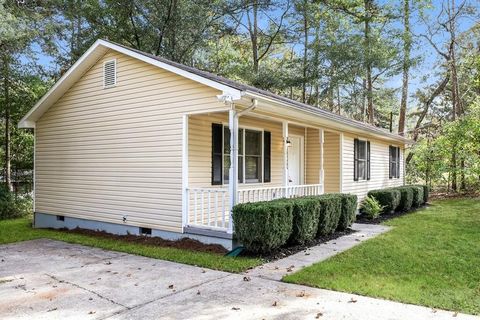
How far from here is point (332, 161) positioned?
12.1 meters

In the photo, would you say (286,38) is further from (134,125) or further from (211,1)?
(134,125)

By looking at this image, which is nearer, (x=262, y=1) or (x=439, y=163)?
(x=439, y=163)

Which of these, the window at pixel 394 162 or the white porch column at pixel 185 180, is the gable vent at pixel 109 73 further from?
the window at pixel 394 162

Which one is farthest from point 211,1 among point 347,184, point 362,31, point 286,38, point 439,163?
point 439,163

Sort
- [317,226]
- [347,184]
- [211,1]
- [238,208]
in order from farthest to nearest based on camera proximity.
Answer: [211,1], [347,184], [317,226], [238,208]

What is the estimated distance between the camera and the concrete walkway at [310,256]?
577cm

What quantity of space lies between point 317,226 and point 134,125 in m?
4.67

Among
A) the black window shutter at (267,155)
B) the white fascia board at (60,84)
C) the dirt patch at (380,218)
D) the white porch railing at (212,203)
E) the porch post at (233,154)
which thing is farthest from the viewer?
the dirt patch at (380,218)

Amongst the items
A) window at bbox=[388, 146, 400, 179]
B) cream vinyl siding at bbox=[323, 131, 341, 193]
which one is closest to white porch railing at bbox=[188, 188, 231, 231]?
cream vinyl siding at bbox=[323, 131, 341, 193]

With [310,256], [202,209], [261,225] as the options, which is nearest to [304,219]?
[310,256]

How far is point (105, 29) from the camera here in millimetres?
17172

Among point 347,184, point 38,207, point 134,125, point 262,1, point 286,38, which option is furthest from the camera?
point 286,38

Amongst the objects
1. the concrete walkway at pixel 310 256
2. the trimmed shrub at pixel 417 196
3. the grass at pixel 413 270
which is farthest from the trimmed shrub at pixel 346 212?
the trimmed shrub at pixel 417 196

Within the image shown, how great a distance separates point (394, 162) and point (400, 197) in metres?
3.42
